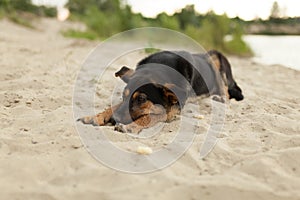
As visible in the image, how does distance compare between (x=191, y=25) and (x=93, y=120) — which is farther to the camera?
(x=191, y=25)

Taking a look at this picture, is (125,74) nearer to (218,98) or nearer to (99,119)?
(99,119)

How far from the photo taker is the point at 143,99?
3.42 meters

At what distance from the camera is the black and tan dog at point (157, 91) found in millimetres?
3354

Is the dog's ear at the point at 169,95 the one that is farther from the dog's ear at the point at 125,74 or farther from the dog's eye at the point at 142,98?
the dog's ear at the point at 125,74

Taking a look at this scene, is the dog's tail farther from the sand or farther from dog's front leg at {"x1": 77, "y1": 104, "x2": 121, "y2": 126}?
dog's front leg at {"x1": 77, "y1": 104, "x2": 121, "y2": 126}

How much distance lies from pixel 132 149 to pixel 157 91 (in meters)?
1.04

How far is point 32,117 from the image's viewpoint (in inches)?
132

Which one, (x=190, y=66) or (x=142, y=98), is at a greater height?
(x=190, y=66)

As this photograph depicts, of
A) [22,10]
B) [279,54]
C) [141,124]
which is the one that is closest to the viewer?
[141,124]

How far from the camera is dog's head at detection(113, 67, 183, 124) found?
3.36 metres

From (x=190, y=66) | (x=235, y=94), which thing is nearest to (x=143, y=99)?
(x=190, y=66)

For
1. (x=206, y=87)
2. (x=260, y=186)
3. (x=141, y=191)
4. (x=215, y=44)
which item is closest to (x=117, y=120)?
(x=141, y=191)

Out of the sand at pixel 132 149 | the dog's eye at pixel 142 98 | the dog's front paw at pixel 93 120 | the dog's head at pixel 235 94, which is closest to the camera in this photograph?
the sand at pixel 132 149

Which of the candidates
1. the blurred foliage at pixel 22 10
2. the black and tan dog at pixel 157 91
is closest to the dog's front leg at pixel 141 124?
the black and tan dog at pixel 157 91
